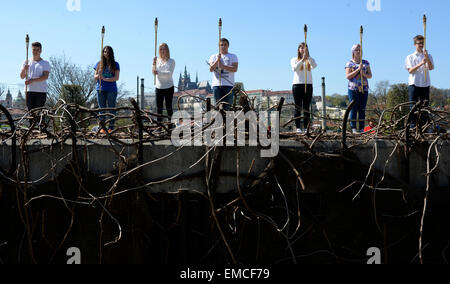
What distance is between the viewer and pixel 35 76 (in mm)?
8078

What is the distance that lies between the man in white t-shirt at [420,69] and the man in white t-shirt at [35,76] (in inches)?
244

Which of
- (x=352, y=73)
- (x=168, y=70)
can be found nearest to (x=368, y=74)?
(x=352, y=73)

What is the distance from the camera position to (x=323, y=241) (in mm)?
Result: 4848

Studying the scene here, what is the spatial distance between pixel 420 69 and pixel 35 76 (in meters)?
6.49

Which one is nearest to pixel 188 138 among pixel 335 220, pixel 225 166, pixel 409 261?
pixel 225 166

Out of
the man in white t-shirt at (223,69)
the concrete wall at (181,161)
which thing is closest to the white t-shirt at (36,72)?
the man in white t-shirt at (223,69)

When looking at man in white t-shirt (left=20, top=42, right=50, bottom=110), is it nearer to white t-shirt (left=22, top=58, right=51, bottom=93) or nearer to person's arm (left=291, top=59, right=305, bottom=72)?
white t-shirt (left=22, top=58, right=51, bottom=93)

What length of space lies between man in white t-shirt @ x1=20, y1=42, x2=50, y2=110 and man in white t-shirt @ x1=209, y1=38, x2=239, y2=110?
2842mm

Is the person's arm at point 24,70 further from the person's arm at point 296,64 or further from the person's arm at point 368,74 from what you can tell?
the person's arm at point 368,74

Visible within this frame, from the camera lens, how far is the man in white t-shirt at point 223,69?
778 centimetres

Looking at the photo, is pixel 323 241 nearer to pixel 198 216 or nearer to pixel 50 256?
pixel 198 216

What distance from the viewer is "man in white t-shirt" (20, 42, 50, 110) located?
26.5 ft

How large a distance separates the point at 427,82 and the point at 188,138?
201 inches

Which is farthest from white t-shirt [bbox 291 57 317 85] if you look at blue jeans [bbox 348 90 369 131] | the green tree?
the green tree
